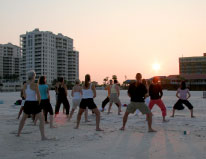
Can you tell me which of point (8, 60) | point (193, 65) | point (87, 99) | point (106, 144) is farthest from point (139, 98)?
point (8, 60)

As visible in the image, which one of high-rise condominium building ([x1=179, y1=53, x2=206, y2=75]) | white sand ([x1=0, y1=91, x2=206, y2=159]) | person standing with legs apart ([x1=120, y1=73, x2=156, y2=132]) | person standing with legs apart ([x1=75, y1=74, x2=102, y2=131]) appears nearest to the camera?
white sand ([x1=0, y1=91, x2=206, y2=159])

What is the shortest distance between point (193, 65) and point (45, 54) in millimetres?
91829

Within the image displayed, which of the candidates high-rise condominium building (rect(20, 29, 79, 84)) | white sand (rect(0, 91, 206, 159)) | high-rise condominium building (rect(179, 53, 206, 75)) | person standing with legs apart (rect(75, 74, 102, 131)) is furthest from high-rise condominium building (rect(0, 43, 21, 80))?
white sand (rect(0, 91, 206, 159))

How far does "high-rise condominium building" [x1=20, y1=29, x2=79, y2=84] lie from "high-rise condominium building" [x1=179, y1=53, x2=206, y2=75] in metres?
74.6

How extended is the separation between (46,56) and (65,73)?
16.5 metres

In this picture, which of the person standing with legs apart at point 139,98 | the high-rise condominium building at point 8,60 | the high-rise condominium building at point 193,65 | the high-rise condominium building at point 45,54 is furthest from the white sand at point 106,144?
the high-rise condominium building at point 8,60

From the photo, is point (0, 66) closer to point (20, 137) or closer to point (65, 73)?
point (65, 73)

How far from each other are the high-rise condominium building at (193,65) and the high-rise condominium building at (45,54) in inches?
2938

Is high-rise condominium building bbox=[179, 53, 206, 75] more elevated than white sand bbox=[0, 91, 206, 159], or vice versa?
high-rise condominium building bbox=[179, 53, 206, 75]

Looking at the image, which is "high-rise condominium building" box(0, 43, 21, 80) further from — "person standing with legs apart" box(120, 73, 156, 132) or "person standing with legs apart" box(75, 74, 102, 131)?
"person standing with legs apart" box(120, 73, 156, 132)

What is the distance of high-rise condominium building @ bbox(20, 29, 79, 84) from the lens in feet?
438

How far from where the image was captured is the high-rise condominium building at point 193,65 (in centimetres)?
15825

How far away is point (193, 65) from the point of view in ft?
527

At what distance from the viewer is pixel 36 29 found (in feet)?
459
